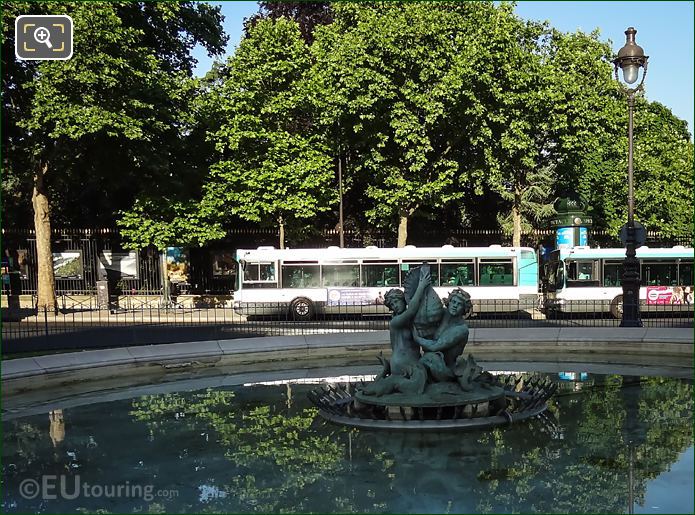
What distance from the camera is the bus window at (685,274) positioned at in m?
27.2

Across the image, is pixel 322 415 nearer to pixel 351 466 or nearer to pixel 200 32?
pixel 351 466

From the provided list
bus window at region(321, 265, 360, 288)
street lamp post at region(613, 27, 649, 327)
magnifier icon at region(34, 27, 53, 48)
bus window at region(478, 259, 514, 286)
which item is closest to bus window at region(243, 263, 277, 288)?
bus window at region(321, 265, 360, 288)

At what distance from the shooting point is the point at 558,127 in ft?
103

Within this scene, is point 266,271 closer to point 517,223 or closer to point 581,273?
point 581,273

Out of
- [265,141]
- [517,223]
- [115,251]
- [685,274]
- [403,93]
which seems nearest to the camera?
[685,274]

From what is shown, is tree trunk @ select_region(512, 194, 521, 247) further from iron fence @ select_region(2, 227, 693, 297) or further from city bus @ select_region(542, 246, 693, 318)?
city bus @ select_region(542, 246, 693, 318)

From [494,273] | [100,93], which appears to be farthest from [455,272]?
[100,93]

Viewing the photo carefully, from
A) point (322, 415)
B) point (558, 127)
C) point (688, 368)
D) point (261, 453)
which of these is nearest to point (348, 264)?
point (558, 127)

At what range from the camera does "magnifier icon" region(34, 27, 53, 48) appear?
2278cm

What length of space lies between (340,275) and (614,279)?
11229mm

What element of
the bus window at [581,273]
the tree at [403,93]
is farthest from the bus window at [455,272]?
the tree at [403,93]

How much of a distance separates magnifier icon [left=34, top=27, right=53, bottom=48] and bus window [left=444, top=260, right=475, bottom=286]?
682 inches

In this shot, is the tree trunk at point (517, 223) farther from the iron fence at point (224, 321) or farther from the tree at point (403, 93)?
the iron fence at point (224, 321)

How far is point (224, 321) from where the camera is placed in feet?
82.2
